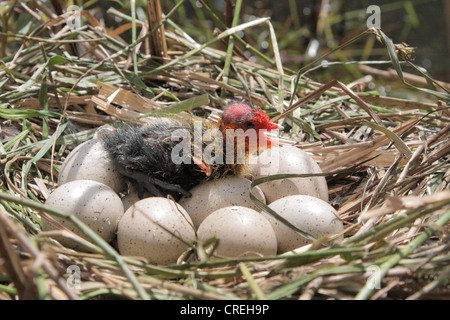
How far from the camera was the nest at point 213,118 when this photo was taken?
4.43 feet

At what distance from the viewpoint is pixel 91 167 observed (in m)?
2.14

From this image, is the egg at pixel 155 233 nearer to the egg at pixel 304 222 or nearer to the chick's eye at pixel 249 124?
the egg at pixel 304 222

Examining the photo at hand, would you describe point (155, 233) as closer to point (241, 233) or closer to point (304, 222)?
point (241, 233)

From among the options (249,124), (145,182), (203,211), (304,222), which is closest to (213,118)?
(249,124)

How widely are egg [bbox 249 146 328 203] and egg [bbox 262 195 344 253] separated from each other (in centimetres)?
20

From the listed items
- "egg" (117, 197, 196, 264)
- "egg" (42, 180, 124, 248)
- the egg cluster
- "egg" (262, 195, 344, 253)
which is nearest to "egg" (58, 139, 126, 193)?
the egg cluster

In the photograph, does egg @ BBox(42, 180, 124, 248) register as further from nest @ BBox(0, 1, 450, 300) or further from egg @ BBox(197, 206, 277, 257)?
egg @ BBox(197, 206, 277, 257)

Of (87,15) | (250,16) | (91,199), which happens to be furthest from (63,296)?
(250,16)

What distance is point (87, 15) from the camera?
9.69 ft

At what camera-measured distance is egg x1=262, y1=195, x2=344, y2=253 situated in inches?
72.1

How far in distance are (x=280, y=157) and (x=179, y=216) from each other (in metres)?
0.61

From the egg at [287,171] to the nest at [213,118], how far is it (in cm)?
15

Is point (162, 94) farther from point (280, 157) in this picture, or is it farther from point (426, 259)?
point (426, 259)

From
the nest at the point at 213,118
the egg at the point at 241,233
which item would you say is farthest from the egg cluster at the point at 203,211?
the nest at the point at 213,118
